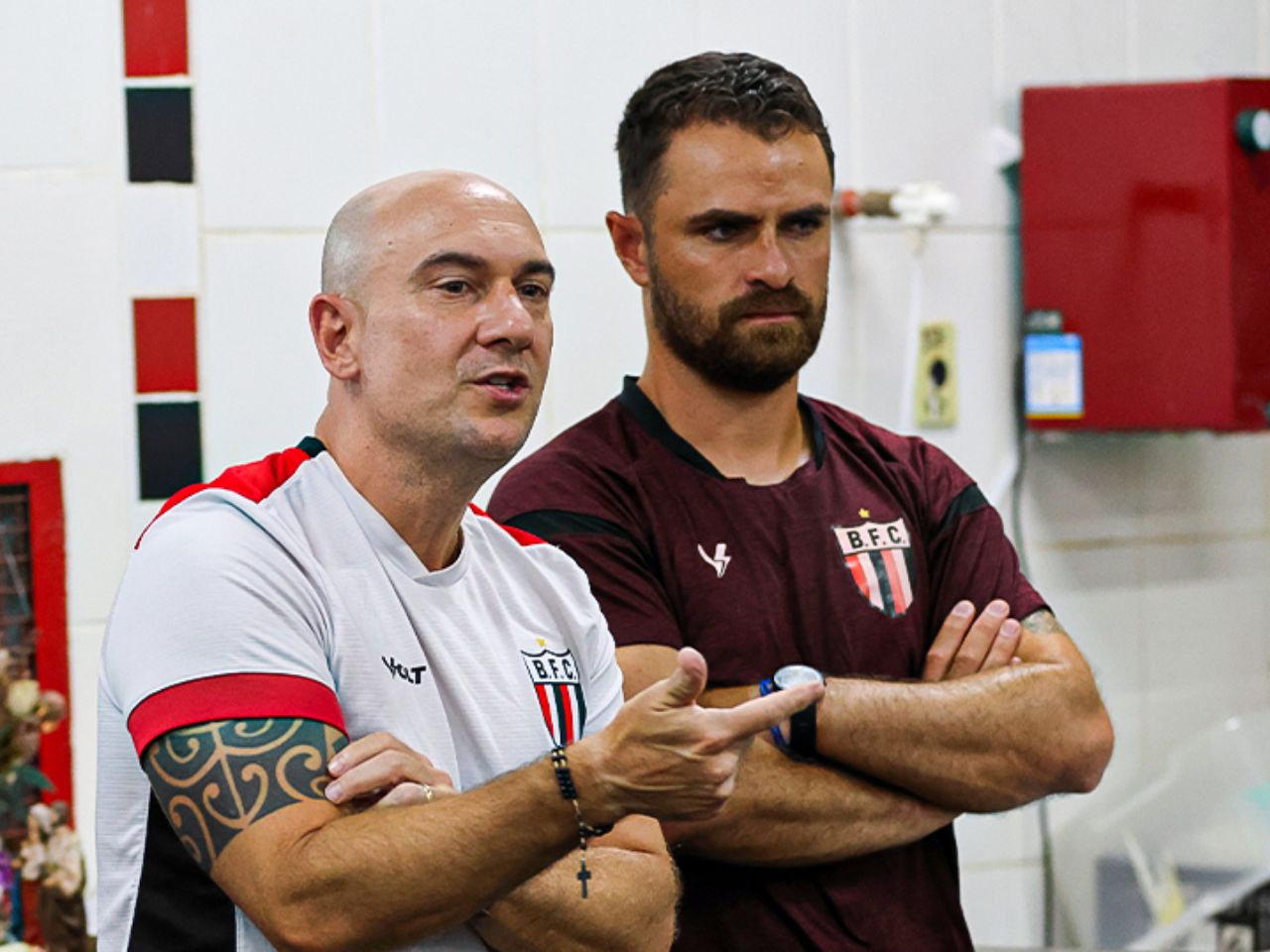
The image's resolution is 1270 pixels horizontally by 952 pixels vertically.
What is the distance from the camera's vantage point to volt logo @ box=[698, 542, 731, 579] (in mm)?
1678

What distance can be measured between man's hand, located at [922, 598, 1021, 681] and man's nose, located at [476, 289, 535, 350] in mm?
595

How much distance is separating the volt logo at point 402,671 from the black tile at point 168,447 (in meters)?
0.84

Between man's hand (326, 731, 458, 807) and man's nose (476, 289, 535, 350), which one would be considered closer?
man's hand (326, 731, 458, 807)

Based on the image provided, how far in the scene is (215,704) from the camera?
1169 mm

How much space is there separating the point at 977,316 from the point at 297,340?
3.50 ft

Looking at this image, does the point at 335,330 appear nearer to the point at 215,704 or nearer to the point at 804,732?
the point at 215,704

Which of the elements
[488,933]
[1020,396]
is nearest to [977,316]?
[1020,396]

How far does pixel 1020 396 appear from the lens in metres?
2.62

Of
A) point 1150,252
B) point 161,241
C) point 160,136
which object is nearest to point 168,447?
point 161,241

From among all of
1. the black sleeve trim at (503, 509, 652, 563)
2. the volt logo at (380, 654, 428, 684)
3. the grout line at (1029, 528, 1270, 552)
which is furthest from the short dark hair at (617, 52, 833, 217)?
the grout line at (1029, 528, 1270, 552)

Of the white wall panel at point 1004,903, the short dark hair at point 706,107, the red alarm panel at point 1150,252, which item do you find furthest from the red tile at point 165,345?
the white wall panel at point 1004,903

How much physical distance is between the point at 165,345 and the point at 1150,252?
1.43 m

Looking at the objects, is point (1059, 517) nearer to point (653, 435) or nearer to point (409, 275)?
point (653, 435)

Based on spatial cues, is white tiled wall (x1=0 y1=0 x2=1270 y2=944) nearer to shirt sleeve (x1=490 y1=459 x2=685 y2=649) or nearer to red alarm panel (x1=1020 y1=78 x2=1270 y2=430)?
red alarm panel (x1=1020 y1=78 x2=1270 y2=430)
